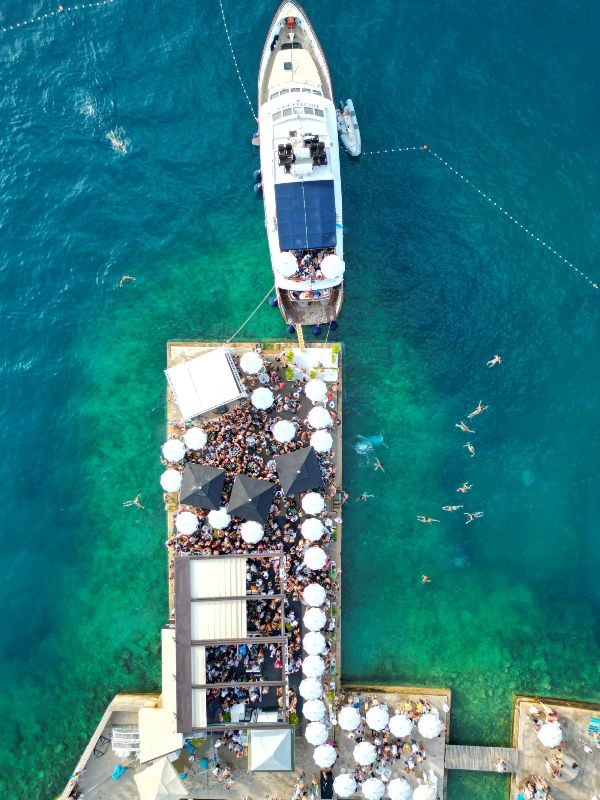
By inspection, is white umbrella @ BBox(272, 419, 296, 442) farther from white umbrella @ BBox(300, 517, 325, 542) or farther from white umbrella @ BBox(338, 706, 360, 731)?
white umbrella @ BBox(338, 706, 360, 731)

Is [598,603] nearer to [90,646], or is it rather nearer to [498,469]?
[498,469]

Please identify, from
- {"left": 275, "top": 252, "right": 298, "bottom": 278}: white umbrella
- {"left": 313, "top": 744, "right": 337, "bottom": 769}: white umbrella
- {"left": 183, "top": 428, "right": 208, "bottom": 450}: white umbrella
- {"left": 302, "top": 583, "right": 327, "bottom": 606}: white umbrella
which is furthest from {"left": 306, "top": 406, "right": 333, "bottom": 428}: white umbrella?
{"left": 313, "top": 744, "right": 337, "bottom": 769}: white umbrella

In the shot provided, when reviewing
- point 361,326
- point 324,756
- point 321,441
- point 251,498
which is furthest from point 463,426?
point 324,756

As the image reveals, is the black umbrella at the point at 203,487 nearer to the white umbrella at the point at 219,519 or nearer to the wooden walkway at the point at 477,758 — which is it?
the white umbrella at the point at 219,519

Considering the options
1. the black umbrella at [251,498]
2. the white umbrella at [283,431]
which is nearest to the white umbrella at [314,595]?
the black umbrella at [251,498]

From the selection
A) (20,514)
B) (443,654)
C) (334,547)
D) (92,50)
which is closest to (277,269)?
(334,547)
